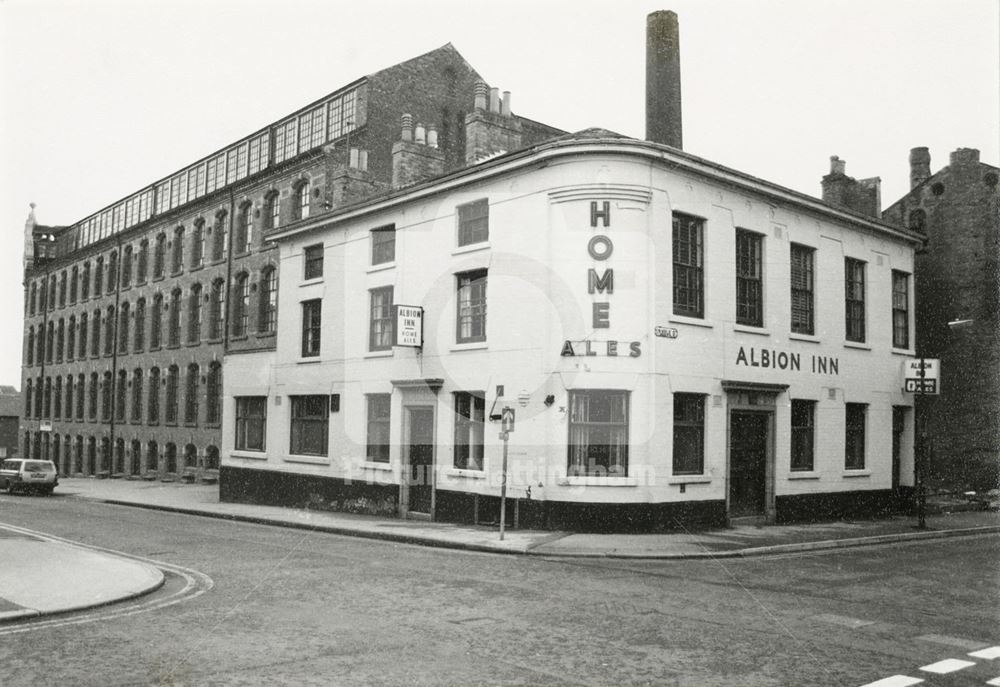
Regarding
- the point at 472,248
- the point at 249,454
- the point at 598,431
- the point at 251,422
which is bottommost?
the point at 249,454

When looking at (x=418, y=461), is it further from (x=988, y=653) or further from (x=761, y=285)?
(x=988, y=653)

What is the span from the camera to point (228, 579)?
12078 mm

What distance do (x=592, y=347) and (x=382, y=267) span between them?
7.35m

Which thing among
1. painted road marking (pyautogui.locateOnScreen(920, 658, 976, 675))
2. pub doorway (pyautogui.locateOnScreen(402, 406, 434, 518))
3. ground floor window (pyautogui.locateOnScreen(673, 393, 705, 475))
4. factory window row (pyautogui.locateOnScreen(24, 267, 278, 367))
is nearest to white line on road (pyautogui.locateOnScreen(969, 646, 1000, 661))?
painted road marking (pyautogui.locateOnScreen(920, 658, 976, 675))

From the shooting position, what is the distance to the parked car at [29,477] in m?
33.7

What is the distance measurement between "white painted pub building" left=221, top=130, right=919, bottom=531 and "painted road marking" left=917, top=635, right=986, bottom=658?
9371mm

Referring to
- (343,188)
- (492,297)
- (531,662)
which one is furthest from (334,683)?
(343,188)

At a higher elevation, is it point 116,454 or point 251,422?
point 251,422

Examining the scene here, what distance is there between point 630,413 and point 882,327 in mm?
10288

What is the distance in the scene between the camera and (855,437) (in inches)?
930

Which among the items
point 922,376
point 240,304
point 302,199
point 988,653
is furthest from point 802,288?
point 240,304

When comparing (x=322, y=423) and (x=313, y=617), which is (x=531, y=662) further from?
(x=322, y=423)

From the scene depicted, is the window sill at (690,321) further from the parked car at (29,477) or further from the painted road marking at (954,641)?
the parked car at (29,477)

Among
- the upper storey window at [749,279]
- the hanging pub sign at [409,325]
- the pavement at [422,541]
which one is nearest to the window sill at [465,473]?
the pavement at [422,541]
